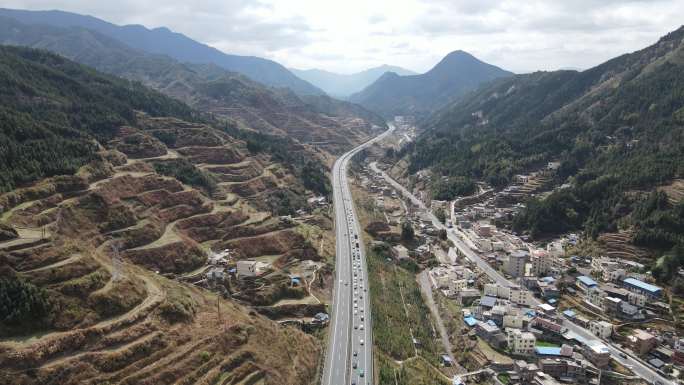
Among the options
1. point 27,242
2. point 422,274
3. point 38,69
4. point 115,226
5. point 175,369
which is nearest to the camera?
point 175,369

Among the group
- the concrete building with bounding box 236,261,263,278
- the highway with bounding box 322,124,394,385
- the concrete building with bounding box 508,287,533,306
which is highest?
the concrete building with bounding box 236,261,263,278

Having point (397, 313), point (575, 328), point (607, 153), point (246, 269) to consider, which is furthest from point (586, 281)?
point (607, 153)

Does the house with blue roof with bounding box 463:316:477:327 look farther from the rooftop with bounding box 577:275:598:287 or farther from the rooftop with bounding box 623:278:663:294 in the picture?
the rooftop with bounding box 623:278:663:294

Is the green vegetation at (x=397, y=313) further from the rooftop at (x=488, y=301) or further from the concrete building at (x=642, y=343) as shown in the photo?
the concrete building at (x=642, y=343)

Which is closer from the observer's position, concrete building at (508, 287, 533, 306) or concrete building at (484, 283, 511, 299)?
concrete building at (508, 287, 533, 306)

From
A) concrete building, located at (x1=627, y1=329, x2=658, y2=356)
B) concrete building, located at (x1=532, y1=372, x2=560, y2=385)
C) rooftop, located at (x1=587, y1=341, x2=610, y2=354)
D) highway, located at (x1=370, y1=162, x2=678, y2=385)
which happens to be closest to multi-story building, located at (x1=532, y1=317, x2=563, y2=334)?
highway, located at (x1=370, y1=162, x2=678, y2=385)

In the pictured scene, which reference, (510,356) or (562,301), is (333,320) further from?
(562,301)

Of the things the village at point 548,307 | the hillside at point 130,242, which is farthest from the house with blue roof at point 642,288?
the hillside at point 130,242

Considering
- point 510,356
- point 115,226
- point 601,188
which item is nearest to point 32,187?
point 115,226
